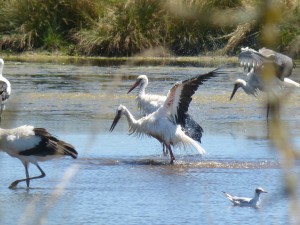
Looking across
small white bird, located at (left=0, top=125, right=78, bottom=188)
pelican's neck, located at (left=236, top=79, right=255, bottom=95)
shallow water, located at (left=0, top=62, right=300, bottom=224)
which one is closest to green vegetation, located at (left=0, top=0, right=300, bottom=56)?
shallow water, located at (left=0, top=62, right=300, bottom=224)

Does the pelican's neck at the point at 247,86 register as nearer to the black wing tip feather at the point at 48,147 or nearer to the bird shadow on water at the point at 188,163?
the bird shadow on water at the point at 188,163

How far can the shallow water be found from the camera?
21.1 ft

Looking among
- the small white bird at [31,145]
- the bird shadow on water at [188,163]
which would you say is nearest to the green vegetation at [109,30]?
the bird shadow on water at [188,163]

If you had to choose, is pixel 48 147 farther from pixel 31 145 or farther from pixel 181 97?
pixel 181 97

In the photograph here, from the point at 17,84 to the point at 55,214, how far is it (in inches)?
387

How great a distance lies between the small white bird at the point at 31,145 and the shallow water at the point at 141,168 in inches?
11.7

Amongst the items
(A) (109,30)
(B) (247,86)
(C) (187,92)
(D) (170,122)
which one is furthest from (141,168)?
(A) (109,30)

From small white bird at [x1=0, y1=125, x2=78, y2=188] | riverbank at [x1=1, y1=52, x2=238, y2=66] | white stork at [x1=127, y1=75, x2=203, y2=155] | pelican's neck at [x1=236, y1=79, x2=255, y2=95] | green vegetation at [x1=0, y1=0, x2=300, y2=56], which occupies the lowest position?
riverbank at [x1=1, y1=52, x2=238, y2=66]

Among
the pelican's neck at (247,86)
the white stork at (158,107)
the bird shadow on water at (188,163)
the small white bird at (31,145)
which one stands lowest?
the pelican's neck at (247,86)

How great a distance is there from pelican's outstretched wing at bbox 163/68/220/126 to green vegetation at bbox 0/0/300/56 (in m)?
11.6

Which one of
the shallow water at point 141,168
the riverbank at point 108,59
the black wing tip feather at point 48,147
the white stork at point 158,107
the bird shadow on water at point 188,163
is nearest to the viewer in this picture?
the shallow water at point 141,168

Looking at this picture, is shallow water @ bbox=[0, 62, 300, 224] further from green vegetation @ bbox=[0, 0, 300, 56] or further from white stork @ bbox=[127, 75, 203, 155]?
green vegetation @ bbox=[0, 0, 300, 56]

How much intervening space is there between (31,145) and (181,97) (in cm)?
221

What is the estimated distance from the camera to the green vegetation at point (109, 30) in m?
21.6
